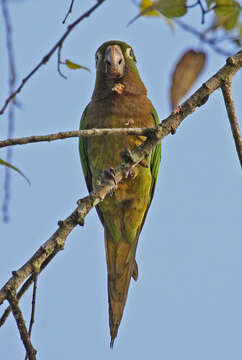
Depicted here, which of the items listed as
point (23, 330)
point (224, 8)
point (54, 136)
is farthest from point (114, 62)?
point (23, 330)

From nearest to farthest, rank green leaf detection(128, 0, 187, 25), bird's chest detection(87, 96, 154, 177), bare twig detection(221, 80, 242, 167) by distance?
green leaf detection(128, 0, 187, 25), bare twig detection(221, 80, 242, 167), bird's chest detection(87, 96, 154, 177)

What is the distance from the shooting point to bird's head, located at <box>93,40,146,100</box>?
416 centimetres

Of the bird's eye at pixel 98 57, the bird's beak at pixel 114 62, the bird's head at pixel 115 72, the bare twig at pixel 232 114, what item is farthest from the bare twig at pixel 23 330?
the bird's eye at pixel 98 57

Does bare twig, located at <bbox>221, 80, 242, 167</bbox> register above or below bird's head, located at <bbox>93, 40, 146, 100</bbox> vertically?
below

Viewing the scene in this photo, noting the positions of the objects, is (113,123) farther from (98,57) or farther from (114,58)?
(98,57)

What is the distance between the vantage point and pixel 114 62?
13.7 ft

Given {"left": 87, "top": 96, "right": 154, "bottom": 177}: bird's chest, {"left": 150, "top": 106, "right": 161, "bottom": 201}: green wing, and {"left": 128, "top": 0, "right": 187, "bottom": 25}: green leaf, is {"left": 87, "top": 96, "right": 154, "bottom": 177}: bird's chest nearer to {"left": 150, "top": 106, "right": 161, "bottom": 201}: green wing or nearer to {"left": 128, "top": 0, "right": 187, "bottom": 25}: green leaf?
{"left": 150, "top": 106, "right": 161, "bottom": 201}: green wing

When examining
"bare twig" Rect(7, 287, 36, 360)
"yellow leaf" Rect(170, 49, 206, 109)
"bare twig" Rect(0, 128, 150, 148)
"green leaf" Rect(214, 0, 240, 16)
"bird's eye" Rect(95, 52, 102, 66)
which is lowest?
"bare twig" Rect(7, 287, 36, 360)

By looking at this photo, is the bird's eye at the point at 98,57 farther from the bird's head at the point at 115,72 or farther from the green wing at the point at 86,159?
the green wing at the point at 86,159

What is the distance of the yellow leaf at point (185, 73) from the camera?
143cm

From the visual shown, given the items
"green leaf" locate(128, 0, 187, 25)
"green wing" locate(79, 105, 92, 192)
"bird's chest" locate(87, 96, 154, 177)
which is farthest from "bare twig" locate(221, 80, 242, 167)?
"green wing" locate(79, 105, 92, 192)

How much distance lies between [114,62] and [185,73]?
9.24ft

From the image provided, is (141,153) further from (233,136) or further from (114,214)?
(114,214)

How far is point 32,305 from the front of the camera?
2.01m
